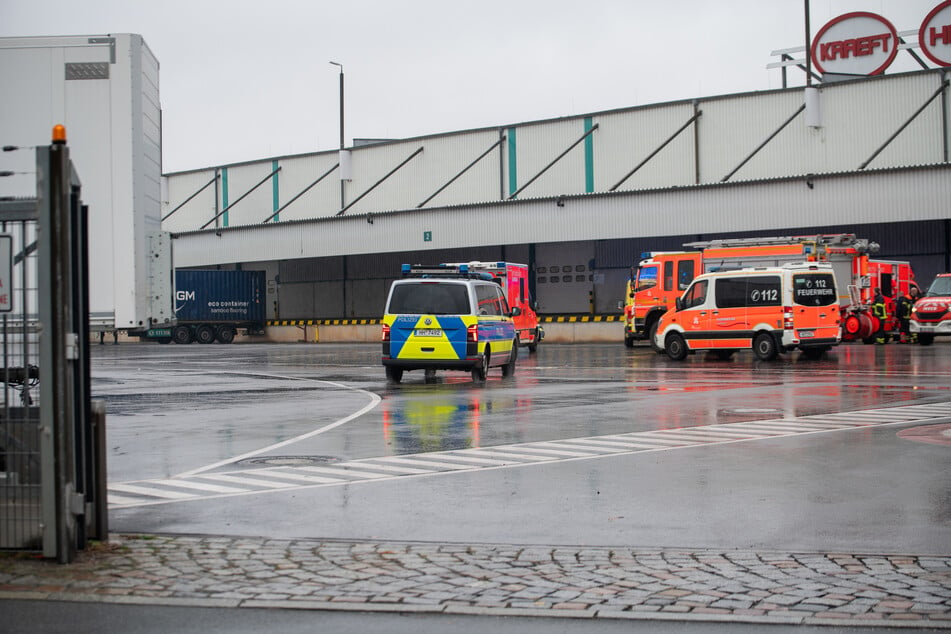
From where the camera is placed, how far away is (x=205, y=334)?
198ft

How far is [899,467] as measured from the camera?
1070 cm

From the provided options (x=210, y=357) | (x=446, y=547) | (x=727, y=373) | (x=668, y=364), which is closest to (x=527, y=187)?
(x=210, y=357)

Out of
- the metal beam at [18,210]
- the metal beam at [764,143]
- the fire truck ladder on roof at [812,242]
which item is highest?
the metal beam at [764,143]

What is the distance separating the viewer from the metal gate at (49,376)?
671 cm

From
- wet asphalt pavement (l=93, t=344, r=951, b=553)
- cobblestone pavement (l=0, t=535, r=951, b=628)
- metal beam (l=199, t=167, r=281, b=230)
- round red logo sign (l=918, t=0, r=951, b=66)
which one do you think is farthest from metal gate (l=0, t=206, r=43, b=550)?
metal beam (l=199, t=167, r=281, b=230)

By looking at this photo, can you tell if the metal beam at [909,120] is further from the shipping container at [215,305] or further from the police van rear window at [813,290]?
the shipping container at [215,305]

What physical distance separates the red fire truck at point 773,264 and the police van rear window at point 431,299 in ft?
44.5

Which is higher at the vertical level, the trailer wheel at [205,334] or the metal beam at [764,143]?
the metal beam at [764,143]

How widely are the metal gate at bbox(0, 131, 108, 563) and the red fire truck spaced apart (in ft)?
93.8

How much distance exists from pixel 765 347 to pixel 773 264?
4.76 metres

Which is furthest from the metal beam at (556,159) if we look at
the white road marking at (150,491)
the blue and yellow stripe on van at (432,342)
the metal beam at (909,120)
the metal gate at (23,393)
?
the metal gate at (23,393)

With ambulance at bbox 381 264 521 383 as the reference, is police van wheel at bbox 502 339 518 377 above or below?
below

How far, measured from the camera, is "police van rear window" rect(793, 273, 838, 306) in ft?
96.5

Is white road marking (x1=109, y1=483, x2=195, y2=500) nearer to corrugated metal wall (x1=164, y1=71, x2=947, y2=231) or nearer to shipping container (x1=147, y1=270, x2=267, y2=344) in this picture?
corrugated metal wall (x1=164, y1=71, x2=947, y2=231)
